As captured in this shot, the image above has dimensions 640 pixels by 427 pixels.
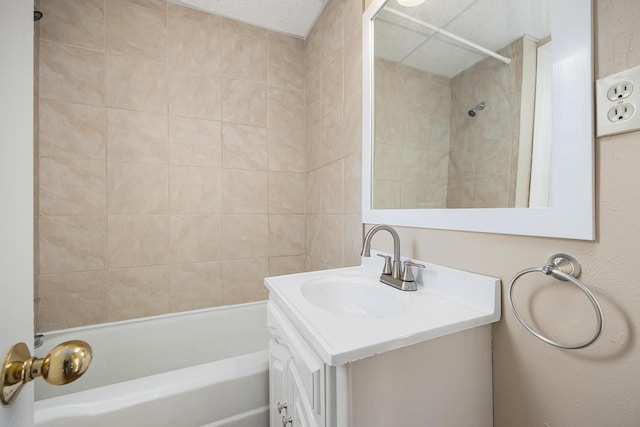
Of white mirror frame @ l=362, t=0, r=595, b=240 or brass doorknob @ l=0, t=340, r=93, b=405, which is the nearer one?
brass doorknob @ l=0, t=340, r=93, b=405

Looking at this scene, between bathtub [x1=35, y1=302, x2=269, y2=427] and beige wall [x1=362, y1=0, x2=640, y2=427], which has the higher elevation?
beige wall [x1=362, y1=0, x2=640, y2=427]

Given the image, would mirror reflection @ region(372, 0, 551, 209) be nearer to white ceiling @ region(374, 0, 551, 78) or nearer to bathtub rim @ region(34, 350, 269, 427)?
white ceiling @ region(374, 0, 551, 78)

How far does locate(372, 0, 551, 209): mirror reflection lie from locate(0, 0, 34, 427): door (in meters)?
0.90

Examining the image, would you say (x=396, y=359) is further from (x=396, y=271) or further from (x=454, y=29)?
(x=454, y=29)

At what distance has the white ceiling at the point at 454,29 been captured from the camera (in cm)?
64

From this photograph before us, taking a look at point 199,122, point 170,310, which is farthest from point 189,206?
point 170,310

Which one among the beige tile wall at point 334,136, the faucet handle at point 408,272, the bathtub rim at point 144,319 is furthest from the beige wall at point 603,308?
the bathtub rim at point 144,319

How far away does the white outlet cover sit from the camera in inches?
17.6

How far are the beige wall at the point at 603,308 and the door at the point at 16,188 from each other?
886 mm

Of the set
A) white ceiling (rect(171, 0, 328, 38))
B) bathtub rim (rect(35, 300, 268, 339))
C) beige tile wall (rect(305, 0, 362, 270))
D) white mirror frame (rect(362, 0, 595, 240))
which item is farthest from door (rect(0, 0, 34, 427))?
white ceiling (rect(171, 0, 328, 38))

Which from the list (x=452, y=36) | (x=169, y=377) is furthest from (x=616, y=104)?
(x=169, y=377)

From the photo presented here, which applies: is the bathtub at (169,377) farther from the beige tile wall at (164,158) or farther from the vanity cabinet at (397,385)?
the vanity cabinet at (397,385)

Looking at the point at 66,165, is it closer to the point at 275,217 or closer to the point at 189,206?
the point at 189,206

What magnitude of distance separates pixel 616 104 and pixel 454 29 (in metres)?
0.58
